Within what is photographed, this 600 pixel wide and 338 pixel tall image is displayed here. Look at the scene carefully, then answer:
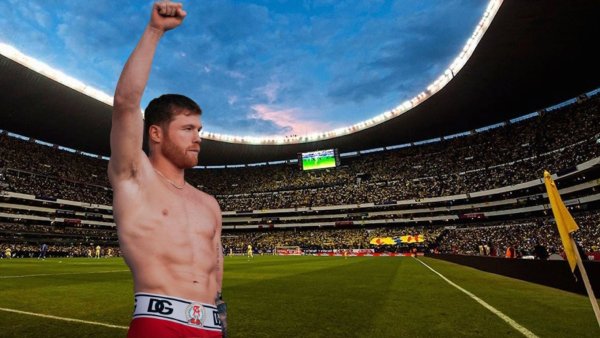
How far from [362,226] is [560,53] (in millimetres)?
41181

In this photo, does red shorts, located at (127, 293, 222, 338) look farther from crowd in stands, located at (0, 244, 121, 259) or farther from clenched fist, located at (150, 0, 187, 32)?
crowd in stands, located at (0, 244, 121, 259)

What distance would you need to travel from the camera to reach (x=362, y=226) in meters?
64.7

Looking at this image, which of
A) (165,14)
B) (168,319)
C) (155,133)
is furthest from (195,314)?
(165,14)

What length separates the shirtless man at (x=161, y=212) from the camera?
182cm

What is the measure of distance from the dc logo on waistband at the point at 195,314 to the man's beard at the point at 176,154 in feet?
2.77

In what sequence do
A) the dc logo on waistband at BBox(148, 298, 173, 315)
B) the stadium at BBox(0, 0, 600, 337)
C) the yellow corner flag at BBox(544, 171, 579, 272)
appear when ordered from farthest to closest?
the stadium at BBox(0, 0, 600, 337) → the yellow corner flag at BBox(544, 171, 579, 272) → the dc logo on waistband at BBox(148, 298, 173, 315)

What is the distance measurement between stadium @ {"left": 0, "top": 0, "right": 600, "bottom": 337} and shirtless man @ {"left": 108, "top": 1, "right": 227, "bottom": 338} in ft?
11.0

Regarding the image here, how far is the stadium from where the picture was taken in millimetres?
6820

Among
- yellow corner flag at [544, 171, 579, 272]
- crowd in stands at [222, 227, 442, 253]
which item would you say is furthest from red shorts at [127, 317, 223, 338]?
crowd in stands at [222, 227, 442, 253]

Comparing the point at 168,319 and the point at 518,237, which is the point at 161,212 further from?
the point at 518,237

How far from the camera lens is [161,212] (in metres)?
2.10

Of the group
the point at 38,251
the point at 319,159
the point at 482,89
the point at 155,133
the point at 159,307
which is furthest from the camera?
the point at 319,159

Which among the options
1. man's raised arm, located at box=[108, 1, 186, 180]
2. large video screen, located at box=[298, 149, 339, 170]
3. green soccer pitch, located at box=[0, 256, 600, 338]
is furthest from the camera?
large video screen, located at box=[298, 149, 339, 170]

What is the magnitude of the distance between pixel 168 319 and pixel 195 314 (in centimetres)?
15
